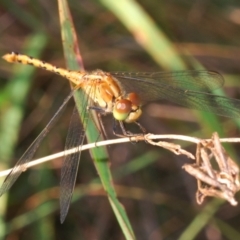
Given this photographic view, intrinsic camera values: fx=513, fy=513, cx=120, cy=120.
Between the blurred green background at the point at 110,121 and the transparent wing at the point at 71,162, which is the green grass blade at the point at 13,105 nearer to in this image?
the blurred green background at the point at 110,121

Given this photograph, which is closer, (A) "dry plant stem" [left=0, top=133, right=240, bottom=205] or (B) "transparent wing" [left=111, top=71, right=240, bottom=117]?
(A) "dry plant stem" [left=0, top=133, right=240, bottom=205]

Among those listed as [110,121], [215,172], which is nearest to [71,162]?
[215,172]

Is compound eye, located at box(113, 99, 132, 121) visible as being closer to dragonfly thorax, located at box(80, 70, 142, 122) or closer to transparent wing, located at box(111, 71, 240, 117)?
dragonfly thorax, located at box(80, 70, 142, 122)

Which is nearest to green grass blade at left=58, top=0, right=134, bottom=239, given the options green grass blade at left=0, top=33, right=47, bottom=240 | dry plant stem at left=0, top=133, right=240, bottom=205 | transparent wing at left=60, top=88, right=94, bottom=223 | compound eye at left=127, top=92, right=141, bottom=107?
transparent wing at left=60, top=88, right=94, bottom=223

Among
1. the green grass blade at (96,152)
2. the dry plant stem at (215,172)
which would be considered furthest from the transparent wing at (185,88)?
the dry plant stem at (215,172)

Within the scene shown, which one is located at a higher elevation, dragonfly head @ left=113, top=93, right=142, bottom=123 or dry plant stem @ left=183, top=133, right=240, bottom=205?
dragonfly head @ left=113, top=93, right=142, bottom=123

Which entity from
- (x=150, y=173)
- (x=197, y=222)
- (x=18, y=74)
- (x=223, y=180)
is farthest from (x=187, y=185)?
(x=223, y=180)

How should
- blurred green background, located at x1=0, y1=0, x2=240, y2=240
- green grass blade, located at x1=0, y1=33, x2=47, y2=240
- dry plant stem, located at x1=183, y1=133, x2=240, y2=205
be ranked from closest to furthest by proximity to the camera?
dry plant stem, located at x1=183, y1=133, x2=240, y2=205
green grass blade, located at x1=0, y1=33, x2=47, y2=240
blurred green background, located at x1=0, y1=0, x2=240, y2=240
